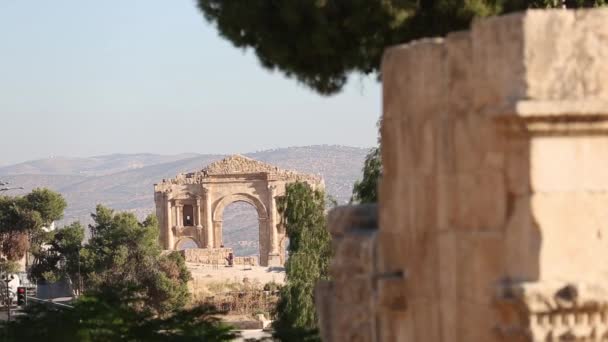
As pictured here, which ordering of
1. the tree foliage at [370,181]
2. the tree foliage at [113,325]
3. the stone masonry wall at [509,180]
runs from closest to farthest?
the stone masonry wall at [509,180], the tree foliage at [113,325], the tree foliage at [370,181]

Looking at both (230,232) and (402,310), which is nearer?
(402,310)

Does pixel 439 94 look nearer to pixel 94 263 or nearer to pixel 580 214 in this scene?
pixel 580 214

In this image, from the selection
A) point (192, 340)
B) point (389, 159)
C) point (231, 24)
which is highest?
point (231, 24)

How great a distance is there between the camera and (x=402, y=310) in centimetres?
611

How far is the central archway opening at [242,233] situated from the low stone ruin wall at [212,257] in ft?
284

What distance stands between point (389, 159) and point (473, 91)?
2.06ft

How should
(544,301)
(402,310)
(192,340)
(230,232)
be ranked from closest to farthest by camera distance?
(544,301) < (402,310) < (192,340) < (230,232)

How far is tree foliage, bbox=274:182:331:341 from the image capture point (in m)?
25.4

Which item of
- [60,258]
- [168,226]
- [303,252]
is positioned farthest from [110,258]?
[303,252]

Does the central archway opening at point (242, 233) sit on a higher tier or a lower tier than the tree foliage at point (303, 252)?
higher

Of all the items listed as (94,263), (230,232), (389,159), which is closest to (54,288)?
(94,263)

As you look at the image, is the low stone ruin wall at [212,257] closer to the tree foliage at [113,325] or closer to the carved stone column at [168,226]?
the carved stone column at [168,226]

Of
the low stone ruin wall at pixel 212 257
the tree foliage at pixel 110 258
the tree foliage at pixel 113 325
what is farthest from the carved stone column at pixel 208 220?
the tree foliage at pixel 113 325

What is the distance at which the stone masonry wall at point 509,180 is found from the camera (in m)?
5.43
